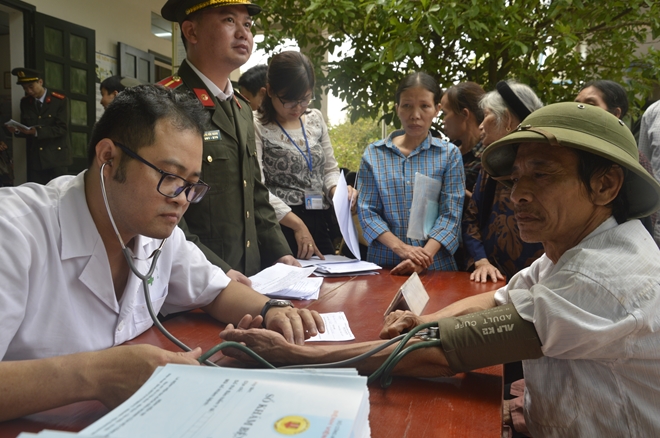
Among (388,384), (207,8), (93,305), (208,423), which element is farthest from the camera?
(207,8)

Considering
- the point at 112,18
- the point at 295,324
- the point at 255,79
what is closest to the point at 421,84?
the point at 255,79

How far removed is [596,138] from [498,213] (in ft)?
4.17

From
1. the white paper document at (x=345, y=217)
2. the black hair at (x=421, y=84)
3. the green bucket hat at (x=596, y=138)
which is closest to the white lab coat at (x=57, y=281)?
the green bucket hat at (x=596, y=138)

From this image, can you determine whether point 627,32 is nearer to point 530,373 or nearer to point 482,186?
point 482,186

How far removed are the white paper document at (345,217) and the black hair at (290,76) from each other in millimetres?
524

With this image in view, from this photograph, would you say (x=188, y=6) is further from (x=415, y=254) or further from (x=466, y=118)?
(x=466, y=118)

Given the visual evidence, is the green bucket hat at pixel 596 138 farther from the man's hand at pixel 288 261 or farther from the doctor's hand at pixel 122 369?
the man's hand at pixel 288 261

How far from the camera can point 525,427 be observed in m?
1.55

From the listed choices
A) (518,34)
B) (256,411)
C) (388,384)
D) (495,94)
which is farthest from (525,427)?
(518,34)

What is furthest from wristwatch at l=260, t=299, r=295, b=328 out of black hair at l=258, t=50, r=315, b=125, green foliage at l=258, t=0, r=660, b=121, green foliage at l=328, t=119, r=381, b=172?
green foliage at l=328, t=119, r=381, b=172

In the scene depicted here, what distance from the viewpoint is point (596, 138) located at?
1358 mm

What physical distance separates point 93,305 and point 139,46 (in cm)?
773

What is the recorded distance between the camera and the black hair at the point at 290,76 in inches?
112

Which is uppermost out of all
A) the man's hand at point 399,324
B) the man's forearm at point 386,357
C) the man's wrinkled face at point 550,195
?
the man's wrinkled face at point 550,195
